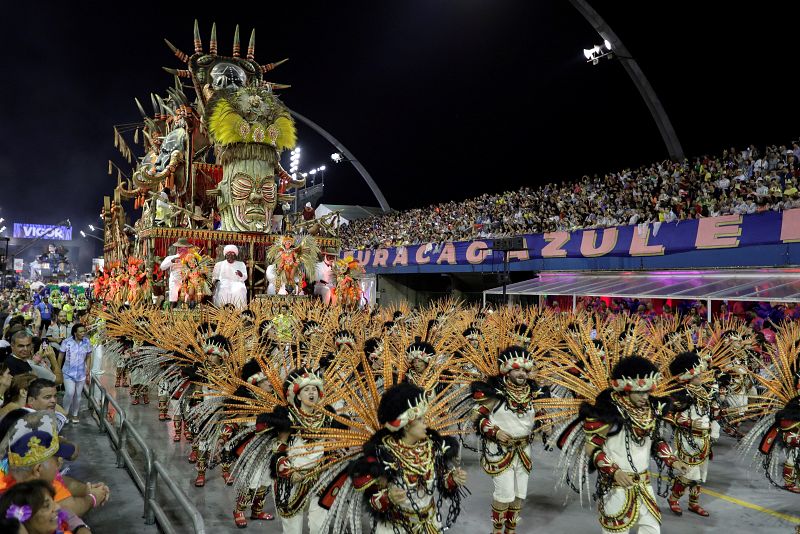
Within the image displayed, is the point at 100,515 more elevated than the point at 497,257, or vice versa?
the point at 497,257

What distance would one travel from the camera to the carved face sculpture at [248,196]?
1680 cm

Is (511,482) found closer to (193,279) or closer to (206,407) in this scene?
(206,407)

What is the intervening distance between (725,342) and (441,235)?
1891cm

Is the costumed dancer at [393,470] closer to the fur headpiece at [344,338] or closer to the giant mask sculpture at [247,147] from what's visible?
the fur headpiece at [344,338]

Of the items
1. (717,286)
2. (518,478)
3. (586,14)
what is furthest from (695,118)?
(518,478)

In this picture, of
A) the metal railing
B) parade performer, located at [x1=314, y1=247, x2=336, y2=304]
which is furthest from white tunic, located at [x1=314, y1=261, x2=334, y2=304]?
the metal railing

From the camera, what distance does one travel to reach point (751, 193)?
14.3 metres

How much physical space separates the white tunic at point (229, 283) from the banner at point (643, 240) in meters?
6.29

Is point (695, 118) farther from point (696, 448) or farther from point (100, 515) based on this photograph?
point (100, 515)

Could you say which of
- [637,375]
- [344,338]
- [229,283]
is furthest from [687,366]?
[229,283]

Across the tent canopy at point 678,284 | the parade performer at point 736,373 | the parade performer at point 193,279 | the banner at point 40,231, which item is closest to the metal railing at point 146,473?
the parade performer at point 193,279

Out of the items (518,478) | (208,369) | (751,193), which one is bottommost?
(518,478)

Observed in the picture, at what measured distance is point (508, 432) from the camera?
16.1 ft

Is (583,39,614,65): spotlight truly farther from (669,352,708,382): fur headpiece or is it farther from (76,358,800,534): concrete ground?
(669,352,708,382): fur headpiece
